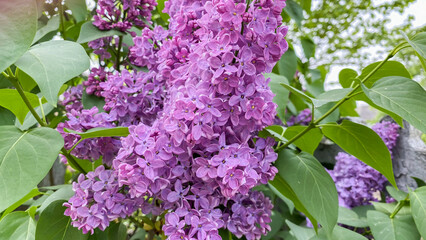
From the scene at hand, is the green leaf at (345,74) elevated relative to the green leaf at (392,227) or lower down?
elevated

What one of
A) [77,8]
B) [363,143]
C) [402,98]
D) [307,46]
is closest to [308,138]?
[363,143]

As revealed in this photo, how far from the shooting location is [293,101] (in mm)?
1547

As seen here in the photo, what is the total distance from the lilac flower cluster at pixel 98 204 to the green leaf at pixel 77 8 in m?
0.47

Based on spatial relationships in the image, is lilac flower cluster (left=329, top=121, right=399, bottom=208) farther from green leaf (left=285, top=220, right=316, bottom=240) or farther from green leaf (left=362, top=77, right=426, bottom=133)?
green leaf (left=362, top=77, right=426, bottom=133)

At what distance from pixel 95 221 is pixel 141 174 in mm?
119

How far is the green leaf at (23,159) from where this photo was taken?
0.50 metres

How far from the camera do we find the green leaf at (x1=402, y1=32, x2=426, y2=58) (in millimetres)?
557

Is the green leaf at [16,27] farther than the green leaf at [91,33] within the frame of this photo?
No

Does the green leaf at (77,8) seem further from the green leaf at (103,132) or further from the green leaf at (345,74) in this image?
the green leaf at (345,74)

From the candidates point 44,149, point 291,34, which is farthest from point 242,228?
point 291,34

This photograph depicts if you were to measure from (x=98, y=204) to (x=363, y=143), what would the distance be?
463mm

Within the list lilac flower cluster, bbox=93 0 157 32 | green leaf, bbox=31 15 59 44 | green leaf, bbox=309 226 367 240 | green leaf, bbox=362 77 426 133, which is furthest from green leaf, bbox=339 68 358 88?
green leaf, bbox=31 15 59 44

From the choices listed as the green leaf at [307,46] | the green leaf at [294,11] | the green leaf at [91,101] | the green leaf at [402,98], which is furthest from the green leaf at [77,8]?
the green leaf at [307,46]

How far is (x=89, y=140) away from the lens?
2.25ft
